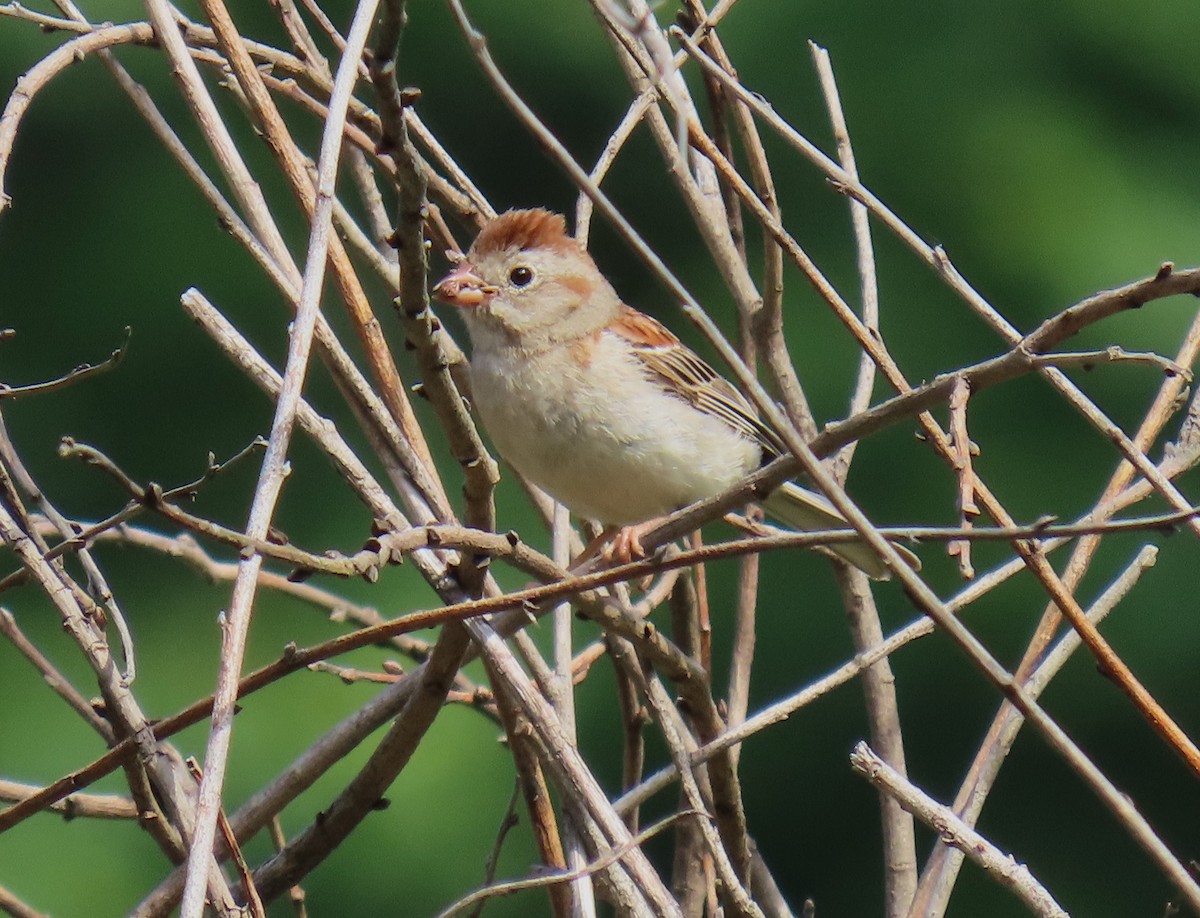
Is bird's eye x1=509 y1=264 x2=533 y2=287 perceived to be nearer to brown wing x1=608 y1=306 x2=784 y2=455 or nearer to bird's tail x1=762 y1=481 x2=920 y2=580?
brown wing x1=608 y1=306 x2=784 y2=455

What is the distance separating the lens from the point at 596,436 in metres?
2.93

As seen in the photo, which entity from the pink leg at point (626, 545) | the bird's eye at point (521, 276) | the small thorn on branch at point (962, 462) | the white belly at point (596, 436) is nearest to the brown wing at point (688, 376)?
the white belly at point (596, 436)

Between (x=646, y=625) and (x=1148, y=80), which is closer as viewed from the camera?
(x=646, y=625)

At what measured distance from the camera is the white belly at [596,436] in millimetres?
2869

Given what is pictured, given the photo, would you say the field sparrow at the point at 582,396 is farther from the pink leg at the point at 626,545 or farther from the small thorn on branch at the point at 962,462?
the small thorn on branch at the point at 962,462

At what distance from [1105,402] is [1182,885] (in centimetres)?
371

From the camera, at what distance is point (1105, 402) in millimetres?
4836

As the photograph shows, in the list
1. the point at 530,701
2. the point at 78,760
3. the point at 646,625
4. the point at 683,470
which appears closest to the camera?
the point at 530,701

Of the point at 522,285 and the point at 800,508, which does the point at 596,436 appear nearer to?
the point at 522,285

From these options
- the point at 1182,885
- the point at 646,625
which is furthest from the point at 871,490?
the point at 1182,885

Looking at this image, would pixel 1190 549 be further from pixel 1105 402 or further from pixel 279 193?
pixel 279 193

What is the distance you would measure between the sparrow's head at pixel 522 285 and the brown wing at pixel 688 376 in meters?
0.14

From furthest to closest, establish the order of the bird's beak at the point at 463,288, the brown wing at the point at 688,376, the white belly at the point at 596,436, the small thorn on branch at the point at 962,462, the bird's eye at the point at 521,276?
the brown wing at the point at 688,376, the bird's eye at the point at 521,276, the bird's beak at the point at 463,288, the white belly at the point at 596,436, the small thorn on branch at the point at 962,462

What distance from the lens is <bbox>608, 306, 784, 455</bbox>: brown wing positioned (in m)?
3.29
